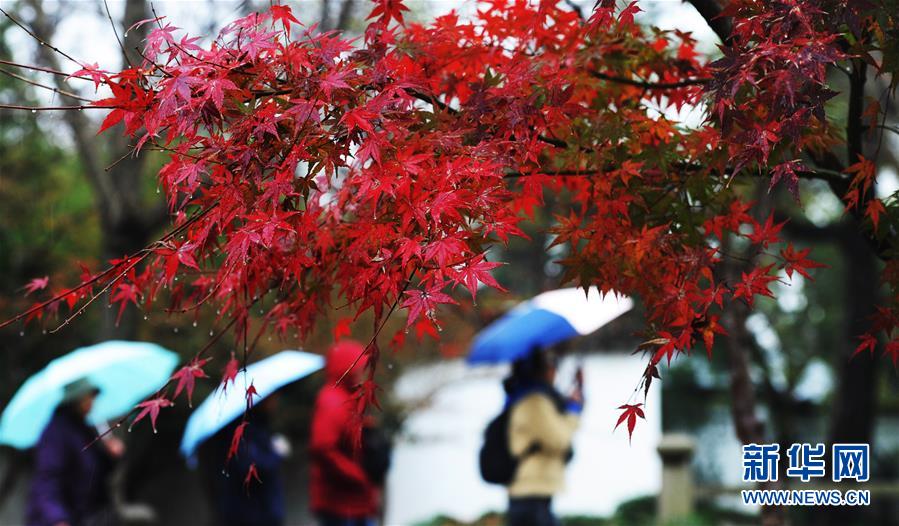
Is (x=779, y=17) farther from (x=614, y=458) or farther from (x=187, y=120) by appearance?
(x=614, y=458)

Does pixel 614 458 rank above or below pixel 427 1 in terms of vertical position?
below

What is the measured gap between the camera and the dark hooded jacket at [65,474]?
16.9 ft

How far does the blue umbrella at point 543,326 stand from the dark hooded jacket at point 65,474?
2232 mm

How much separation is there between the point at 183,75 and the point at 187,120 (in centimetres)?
11

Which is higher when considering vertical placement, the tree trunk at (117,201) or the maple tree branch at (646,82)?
the tree trunk at (117,201)

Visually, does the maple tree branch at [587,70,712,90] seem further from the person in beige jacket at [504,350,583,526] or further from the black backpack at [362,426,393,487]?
the black backpack at [362,426,393,487]

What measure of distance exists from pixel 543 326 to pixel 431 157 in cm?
330

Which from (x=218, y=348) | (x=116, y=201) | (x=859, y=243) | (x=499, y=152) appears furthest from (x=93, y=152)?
(x=859, y=243)

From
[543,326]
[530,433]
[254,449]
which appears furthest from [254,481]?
[543,326]

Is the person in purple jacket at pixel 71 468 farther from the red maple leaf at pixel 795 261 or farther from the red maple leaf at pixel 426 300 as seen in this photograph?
the red maple leaf at pixel 795 261

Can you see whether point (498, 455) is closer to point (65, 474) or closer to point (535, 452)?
point (535, 452)

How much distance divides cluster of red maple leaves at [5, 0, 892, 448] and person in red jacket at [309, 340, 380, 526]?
2.31 meters

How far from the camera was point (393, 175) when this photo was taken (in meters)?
2.48

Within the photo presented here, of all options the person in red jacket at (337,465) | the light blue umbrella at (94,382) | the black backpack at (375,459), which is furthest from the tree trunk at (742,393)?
the light blue umbrella at (94,382)
